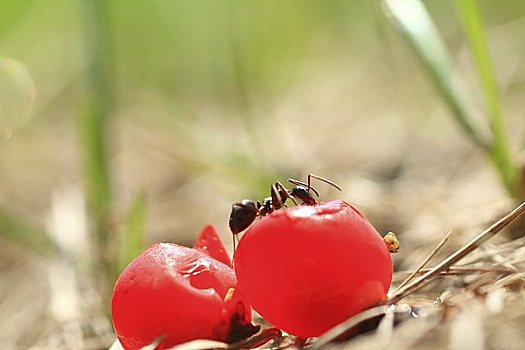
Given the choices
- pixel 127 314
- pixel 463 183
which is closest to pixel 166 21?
pixel 463 183

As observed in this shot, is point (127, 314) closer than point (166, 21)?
Yes

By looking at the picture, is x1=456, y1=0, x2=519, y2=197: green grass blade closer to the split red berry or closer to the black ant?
the black ant

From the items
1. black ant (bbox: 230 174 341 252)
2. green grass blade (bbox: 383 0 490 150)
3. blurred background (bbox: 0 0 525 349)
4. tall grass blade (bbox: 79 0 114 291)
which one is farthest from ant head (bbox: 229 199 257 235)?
tall grass blade (bbox: 79 0 114 291)

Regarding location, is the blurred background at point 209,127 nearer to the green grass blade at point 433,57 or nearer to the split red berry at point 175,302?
the green grass blade at point 433,57

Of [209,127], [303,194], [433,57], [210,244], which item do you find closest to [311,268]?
[303,194]

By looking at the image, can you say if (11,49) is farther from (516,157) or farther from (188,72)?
(516,157)

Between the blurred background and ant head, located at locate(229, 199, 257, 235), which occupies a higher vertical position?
ant head, located at locate(229, 199, 257, 235)

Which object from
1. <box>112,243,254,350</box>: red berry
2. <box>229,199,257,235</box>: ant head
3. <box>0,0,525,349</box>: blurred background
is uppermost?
<box>229,199,257,235</box>: ant head

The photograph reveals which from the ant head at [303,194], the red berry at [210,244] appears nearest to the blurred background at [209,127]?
the red berry at [210,244]
